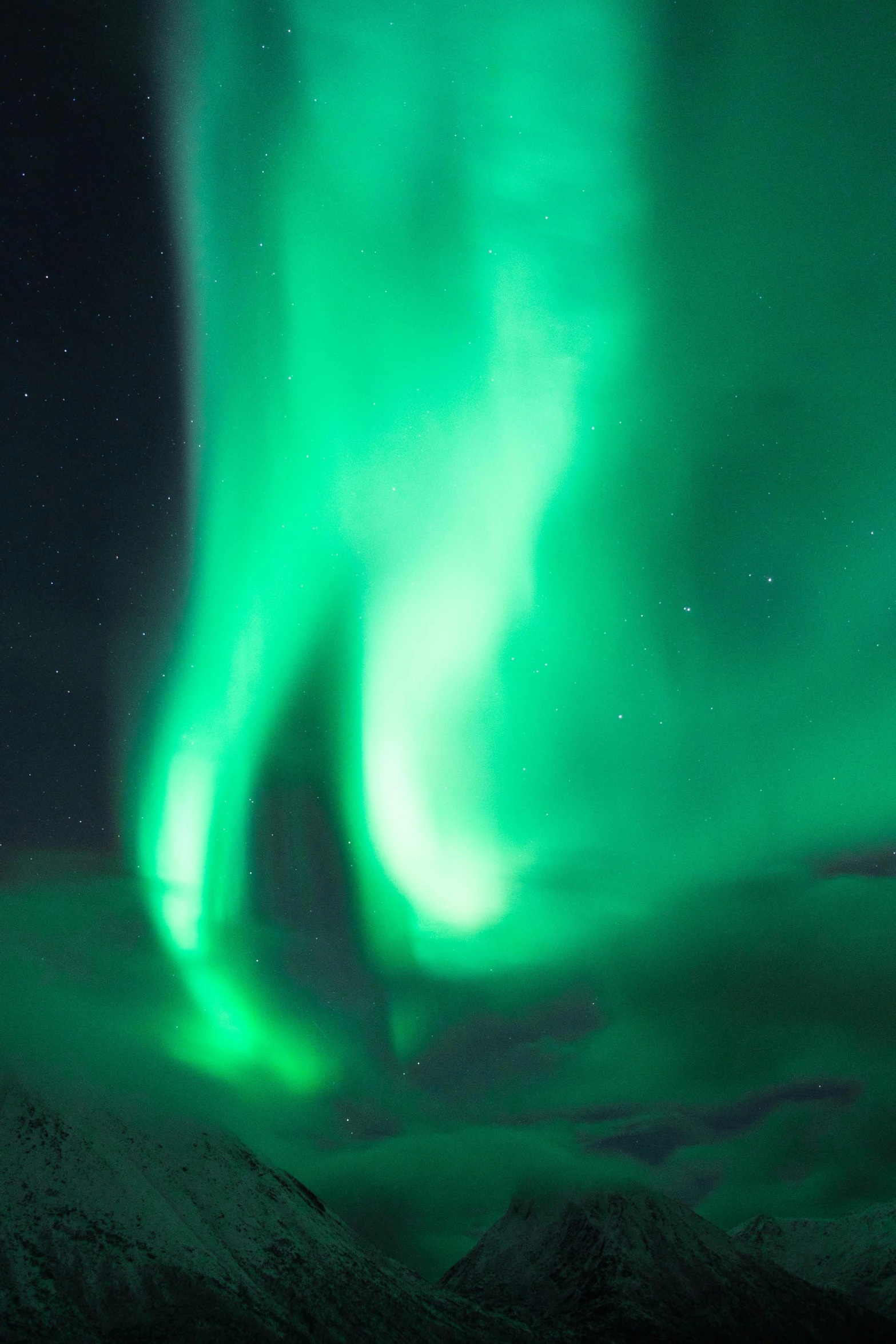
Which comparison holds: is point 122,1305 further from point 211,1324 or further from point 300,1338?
point 300,1338

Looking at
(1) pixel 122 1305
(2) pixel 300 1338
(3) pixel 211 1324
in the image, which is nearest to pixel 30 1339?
(1) pixel 122 1305

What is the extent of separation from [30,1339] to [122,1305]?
26.6 metres

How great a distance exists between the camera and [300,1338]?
198 meters

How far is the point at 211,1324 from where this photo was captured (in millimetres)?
192125

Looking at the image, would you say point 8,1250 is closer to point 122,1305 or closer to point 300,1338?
point 122,1305

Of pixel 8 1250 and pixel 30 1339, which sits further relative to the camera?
pixel 8 1250

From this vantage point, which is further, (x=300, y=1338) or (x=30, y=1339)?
(x=300, y=1338)

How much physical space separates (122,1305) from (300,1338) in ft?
123

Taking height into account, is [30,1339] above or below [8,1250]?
below

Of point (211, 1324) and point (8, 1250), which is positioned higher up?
point (8, 1250)

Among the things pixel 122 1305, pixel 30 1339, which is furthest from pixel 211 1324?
pixel 30 1339

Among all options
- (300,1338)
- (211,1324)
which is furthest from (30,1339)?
(300,1338)

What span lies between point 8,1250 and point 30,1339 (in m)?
34.6

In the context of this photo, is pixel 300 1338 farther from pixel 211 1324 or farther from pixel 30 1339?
pixel 30 1339
